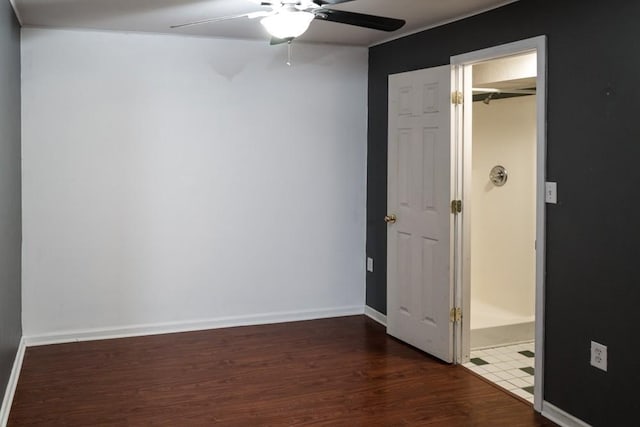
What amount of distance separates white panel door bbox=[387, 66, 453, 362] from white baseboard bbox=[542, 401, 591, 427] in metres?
0.88

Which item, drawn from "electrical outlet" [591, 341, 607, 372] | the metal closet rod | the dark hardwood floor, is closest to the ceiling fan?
the metal closet rod

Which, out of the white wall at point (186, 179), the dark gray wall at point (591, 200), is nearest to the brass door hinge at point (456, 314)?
the dark gray wall at point (591, 200)

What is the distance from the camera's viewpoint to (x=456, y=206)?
4.07 m

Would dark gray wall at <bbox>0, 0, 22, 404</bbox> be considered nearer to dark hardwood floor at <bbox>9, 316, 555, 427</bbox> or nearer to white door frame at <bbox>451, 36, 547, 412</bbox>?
dark hardwood floor at <bbox>9, 316, 555, 427</bbox>

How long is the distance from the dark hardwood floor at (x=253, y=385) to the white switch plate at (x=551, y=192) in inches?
45.2

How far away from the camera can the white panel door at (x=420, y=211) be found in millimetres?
4113

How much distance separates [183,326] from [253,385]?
50.2 inches

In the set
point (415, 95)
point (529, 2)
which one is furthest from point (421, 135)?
point (529, 2)

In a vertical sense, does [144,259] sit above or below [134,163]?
below

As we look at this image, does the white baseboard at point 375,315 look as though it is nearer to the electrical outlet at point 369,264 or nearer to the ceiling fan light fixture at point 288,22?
the electrical outlet at point 369,264

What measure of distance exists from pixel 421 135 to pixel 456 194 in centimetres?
50

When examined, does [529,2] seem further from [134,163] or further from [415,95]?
[134,163]

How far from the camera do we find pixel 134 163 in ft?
15.1

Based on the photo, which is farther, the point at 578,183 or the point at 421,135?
the point at 421,135
